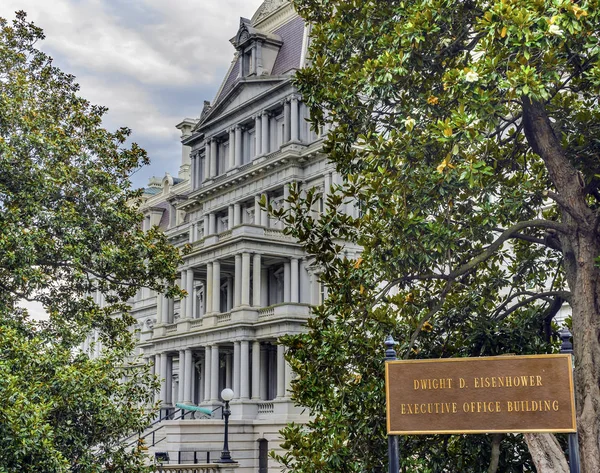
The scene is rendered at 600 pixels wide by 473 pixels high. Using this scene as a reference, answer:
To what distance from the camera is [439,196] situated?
13156 mm

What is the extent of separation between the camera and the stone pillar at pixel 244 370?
143 feet

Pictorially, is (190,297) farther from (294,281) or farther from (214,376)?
(294,281)

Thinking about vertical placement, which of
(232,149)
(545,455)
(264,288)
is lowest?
(545,455)

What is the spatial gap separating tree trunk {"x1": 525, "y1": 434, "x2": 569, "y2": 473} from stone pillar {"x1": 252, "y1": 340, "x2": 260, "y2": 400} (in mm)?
31693

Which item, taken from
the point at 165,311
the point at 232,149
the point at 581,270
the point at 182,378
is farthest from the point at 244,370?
the point at 581,270

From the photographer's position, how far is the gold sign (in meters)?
10.5

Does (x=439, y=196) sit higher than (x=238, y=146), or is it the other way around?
(x=238, y=146)

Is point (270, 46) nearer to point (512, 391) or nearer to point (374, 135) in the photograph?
point (374, 135)

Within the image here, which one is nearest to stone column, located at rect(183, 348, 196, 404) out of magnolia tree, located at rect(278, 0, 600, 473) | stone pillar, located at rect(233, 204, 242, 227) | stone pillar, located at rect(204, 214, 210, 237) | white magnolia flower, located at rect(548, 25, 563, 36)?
stone pillar, located at rect(233, 204, 242, 227)

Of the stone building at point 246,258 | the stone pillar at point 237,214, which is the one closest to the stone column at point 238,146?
the stone building at point 246,258

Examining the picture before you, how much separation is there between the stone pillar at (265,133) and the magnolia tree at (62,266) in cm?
2669

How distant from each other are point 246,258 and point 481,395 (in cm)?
3448

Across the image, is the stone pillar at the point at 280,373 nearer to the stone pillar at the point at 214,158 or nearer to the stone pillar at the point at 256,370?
the stone pillar at the point at 256,370

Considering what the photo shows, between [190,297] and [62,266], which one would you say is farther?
[190,297]
